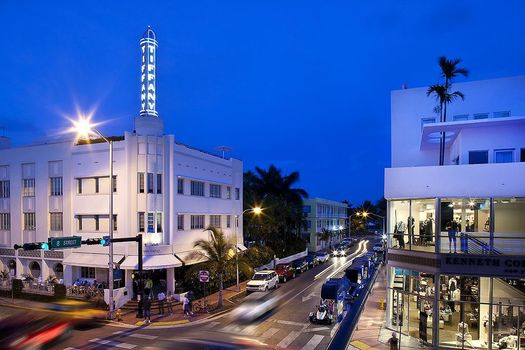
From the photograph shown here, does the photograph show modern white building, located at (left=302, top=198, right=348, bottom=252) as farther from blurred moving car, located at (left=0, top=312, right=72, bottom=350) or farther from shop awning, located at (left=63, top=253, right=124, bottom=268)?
blurred moving car, located at (left=0, top=312, right=72, bottom=350)

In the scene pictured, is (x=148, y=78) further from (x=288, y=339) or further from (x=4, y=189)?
(x=288, y=339)

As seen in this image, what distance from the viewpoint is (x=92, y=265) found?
96.4ft

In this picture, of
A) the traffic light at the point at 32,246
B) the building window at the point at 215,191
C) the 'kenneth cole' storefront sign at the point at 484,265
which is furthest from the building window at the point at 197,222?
the 'kenneth cole' storefront sign at the point at 484,265

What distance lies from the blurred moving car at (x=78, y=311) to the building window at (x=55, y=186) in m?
9.13

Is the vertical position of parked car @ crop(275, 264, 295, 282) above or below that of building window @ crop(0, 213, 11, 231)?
below

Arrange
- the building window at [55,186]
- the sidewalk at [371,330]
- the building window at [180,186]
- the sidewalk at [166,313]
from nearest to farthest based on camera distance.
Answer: the sidewalk at [371,330], the sidewalk at [166,313], the building window at [180,186], the building window at [55,186]

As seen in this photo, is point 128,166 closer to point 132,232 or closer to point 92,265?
point 132,232

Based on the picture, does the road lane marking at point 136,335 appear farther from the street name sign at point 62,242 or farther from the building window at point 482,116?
the building window at point 482,116

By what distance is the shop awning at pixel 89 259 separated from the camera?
29.2 metres

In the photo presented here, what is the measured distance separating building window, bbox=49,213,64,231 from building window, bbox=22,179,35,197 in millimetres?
3033

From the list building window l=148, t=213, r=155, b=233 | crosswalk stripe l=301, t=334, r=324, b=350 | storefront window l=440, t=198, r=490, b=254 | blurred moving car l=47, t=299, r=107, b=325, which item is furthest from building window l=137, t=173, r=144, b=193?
storefront window l=440, t=198, r=490, b=254

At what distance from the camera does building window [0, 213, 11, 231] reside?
118 ft

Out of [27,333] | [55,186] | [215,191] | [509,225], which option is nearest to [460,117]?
[509,225]

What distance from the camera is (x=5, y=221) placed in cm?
3628
